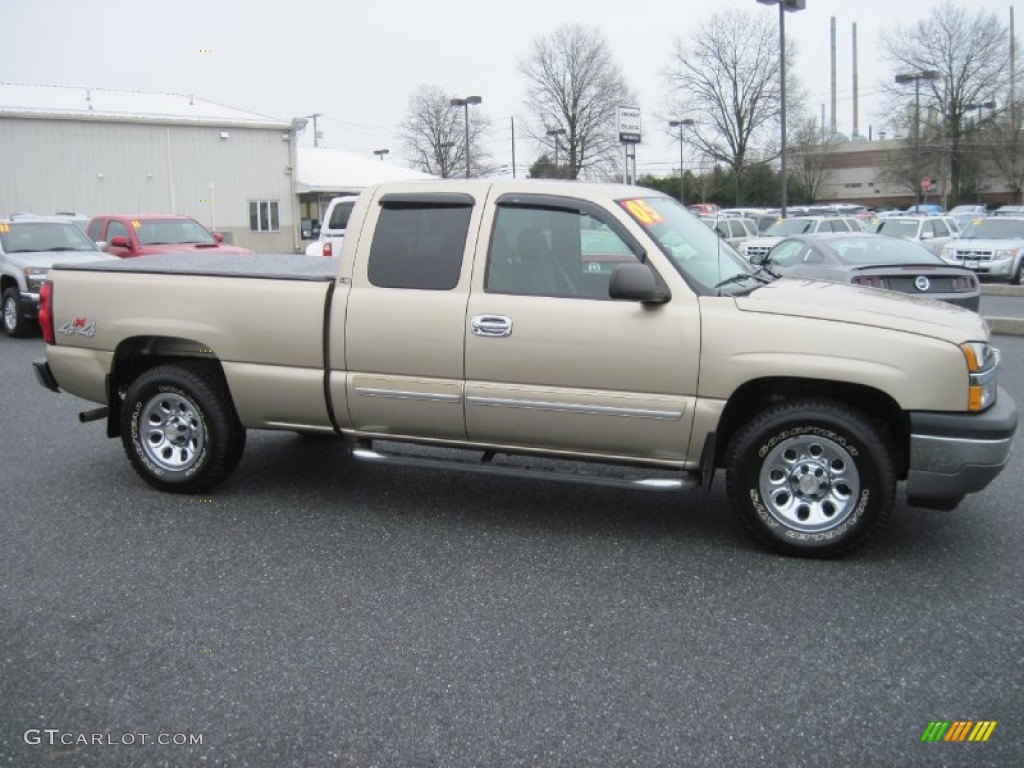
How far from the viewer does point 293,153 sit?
43281mm

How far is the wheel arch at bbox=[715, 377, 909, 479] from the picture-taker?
16.3ft

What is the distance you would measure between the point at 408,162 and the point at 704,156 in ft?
63.1

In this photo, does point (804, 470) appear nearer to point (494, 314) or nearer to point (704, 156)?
point (494, 314)

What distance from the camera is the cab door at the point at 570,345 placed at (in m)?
5.02

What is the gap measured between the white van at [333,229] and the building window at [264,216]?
947 inches

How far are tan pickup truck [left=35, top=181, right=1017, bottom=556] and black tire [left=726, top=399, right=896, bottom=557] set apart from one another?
0.4 inches

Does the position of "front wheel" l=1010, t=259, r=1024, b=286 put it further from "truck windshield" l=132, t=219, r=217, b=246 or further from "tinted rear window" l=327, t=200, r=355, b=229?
"truck windshield" l=132, t=219, r=217, b=246

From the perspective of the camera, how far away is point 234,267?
6184mm

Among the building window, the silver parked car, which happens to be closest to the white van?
the silver parked car

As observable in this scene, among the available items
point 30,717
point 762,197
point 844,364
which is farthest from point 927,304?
point 762,197

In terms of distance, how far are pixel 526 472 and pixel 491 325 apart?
826 mm

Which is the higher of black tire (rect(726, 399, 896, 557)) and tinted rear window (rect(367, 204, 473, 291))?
tinted rear window (rect(367, 204, 473, 291))

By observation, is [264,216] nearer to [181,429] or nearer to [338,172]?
[338,172]

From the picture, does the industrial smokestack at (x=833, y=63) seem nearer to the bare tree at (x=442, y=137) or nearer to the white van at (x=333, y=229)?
the bare tree at (x=442, y=137)
